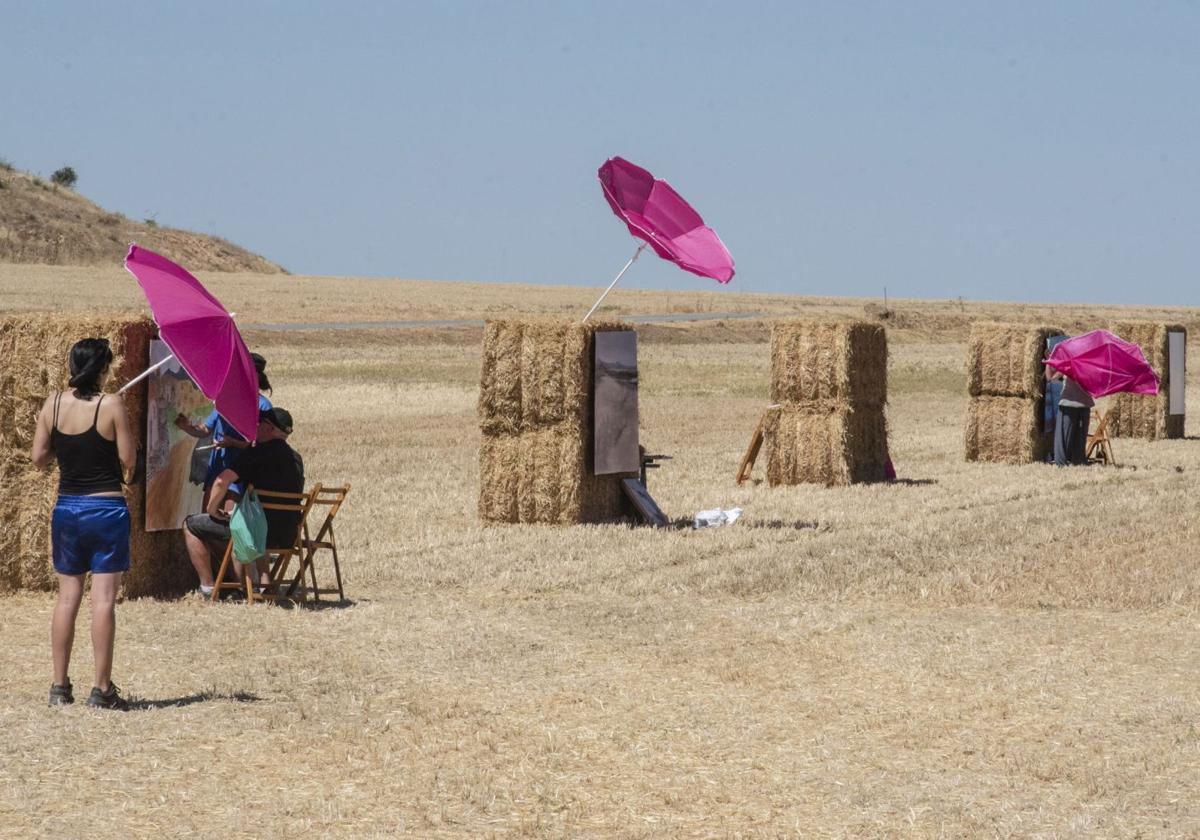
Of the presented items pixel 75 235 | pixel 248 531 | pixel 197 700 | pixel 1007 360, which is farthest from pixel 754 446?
pixel 75 235

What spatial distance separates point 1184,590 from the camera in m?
12.7

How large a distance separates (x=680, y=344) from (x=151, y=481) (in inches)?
1740

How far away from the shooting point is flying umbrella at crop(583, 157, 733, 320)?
51.3ft

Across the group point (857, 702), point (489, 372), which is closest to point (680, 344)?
point (489, 372)

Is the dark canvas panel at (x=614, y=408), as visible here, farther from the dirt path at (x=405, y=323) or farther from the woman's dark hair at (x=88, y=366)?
the dirt path at (x=405, y=323)

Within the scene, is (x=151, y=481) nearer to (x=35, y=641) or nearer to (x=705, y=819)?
(x=35, y=641)

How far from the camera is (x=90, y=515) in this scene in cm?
866

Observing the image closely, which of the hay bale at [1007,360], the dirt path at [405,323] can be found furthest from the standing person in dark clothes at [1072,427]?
the dirt path at [405,323]

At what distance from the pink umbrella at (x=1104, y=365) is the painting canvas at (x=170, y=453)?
13798 mm

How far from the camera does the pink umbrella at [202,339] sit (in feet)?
31.6

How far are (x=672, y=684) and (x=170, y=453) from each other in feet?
14.6

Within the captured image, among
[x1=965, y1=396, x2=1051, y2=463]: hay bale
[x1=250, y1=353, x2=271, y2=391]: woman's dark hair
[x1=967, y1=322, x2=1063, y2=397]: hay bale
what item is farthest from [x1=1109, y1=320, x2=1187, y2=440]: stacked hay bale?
[x1=250, y1=353, x2=271, y2=391]: woman's dark hair

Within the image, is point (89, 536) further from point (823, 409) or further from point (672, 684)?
point (823, 409)

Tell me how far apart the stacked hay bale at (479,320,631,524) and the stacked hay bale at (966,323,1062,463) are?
850cm
